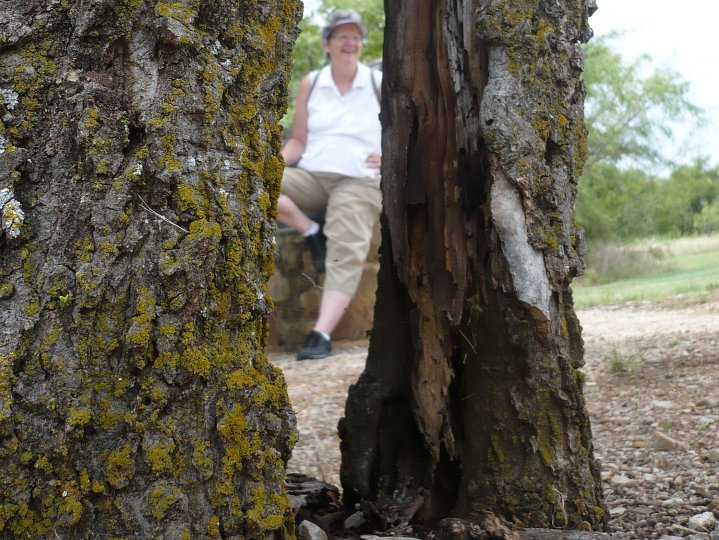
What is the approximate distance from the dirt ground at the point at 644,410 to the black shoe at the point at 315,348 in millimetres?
116

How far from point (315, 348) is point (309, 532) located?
4758 millimetres

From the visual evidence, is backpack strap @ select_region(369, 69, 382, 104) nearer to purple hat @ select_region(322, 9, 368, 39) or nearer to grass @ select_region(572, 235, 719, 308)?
purple hat @ select_region(322, 9, 368, 39)

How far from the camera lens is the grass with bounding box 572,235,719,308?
714 cm

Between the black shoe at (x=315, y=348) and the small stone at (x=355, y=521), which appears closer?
the small stone at (x=355, y=521)

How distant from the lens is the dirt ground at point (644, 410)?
2885 millimetres

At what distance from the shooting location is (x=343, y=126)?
7098mm

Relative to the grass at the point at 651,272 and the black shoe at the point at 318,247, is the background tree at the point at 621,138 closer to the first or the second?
the grass at the point at 651,272

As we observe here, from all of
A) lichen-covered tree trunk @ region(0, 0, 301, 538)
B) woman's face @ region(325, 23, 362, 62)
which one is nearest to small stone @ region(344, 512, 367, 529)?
lichen-covered tree trunk @ region(0, 0, 301, 538)

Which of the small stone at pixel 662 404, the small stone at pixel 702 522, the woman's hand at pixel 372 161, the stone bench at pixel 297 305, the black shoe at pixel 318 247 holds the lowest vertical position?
the small stone at pixel 702 522

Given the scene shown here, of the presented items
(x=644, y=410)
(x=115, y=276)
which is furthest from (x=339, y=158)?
(x=115, y=276)

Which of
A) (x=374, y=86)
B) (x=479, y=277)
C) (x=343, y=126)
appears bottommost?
(x=479, y=277)

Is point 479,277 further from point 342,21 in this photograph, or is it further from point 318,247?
point 318,247

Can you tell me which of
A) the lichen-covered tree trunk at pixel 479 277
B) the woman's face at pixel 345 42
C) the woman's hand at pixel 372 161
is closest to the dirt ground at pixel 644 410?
the lichen-covered tree trunk at pixel 479 277

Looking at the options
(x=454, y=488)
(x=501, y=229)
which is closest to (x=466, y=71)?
(x=501, y=229)
